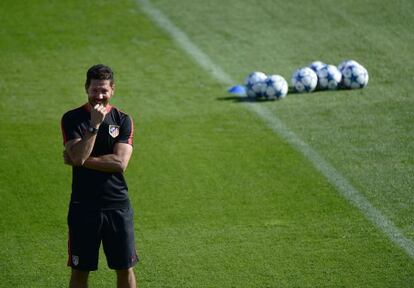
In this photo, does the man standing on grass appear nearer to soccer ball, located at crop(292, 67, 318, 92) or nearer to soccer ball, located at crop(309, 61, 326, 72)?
soccer ball, located at crop(292, 67, 318, 92)

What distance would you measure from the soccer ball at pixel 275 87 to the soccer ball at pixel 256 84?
69 millimetres

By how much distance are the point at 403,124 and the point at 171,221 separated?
15.3 ft

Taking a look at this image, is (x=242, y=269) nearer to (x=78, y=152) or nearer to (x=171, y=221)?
(x=171, y=221)

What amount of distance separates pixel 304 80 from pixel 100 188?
8.00 m

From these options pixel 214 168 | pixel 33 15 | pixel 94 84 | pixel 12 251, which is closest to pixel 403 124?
pixel 214 168

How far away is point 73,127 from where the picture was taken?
770cm

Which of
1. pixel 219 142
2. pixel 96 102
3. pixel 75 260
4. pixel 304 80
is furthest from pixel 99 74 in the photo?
pixel 304 80

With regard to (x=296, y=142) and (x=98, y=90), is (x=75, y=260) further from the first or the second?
(x=296, y=142)

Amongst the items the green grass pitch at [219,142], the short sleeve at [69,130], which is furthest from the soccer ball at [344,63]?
the short sleeve at [69,130]

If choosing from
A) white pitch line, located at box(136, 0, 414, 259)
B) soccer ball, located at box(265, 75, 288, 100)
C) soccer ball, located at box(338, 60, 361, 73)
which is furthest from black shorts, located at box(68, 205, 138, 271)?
soccer ball, located at box(338, 60, 361, 73)

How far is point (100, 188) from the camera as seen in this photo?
305 inches

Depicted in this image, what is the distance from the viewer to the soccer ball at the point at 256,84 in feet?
49.4

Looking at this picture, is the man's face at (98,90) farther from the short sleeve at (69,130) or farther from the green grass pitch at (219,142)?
the green grass pitch at (219,142)

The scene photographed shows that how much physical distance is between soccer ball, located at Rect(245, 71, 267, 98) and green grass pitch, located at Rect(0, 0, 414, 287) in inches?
8.9
